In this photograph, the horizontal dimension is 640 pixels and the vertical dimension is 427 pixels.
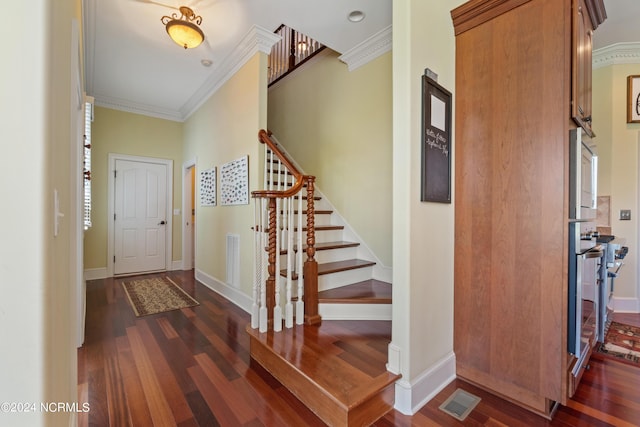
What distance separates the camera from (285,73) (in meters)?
4.45

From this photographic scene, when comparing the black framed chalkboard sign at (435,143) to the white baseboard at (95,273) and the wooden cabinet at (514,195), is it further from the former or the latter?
the white baseboard at (95,273)

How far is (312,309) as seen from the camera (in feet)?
7.35

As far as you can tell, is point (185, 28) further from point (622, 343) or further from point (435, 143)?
point (622, 343)

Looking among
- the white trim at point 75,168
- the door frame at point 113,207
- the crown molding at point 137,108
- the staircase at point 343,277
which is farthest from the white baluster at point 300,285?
the crown molding at point 137,108

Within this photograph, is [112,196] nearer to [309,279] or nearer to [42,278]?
[309,279]

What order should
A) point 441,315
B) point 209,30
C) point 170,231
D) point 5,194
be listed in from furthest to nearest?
point 170,231, point 209,30, point 441,315, point 5,194

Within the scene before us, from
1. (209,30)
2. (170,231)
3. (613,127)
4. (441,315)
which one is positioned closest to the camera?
(441,315)

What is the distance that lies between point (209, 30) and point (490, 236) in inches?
125

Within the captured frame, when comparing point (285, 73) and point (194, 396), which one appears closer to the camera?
point (194, 396)

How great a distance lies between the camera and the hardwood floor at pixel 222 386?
1479 mm

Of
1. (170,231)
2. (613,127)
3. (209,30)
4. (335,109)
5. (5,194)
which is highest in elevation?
(209,30)

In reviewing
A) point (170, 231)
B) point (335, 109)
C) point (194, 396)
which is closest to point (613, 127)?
point (335, 109)

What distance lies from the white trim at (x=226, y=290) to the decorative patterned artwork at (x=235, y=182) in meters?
1.05

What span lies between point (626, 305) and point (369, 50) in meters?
4.06
